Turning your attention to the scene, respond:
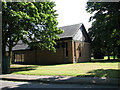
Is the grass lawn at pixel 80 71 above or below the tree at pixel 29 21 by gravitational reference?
below

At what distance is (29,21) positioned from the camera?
14.0 metres

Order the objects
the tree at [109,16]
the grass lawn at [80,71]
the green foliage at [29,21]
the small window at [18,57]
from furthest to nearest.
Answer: the small window at [18,57]
the green foliage at [29,21]
the grass lawn at [80,71]
the tree at [109,16]

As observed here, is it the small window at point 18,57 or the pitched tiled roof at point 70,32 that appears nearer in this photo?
the pitched tiled roof at point 70,32

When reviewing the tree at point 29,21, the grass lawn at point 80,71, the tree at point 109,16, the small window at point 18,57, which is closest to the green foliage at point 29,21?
the tree at point 29,21

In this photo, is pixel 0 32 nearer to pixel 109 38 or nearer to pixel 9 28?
pixel 9 28

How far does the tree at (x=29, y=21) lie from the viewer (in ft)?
43.3

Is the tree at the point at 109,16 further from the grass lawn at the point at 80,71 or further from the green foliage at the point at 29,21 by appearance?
the green foliage at the point at 29,21

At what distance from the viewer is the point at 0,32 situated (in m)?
13.6

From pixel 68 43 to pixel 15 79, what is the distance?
1546cm

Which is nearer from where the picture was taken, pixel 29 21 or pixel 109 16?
pixel 109 16

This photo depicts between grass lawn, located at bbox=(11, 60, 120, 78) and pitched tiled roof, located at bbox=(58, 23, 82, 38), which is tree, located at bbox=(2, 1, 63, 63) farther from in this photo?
pitched tiled roof, located at bbox=(58, 23, 82, 38)

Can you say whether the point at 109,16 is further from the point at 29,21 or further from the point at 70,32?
the point at 70,32

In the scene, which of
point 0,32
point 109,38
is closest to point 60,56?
point 0,32

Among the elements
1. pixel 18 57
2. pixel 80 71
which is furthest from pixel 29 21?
pixel 18 57
